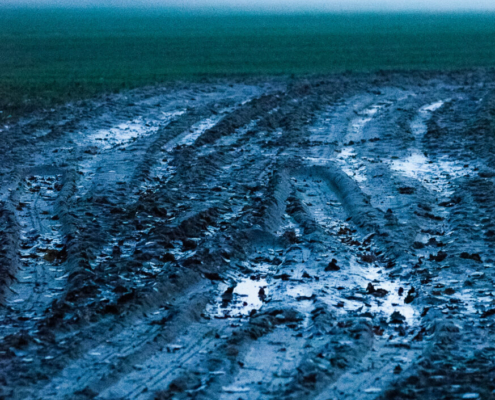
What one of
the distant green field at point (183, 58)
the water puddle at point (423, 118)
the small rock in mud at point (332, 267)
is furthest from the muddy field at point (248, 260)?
the distant green field at point (183, 58)

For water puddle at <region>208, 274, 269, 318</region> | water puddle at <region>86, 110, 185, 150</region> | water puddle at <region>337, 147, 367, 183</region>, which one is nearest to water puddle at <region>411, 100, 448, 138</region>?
water puddle at <region>337, 147, 367, 183</region>

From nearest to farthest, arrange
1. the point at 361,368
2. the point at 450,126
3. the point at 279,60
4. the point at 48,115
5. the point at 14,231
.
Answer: the point at 361,368 → the point at 14,231 → the point at 450,126 → the point at 48,115 → the point at 279,60

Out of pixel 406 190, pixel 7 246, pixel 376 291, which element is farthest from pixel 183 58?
pixel 376 291

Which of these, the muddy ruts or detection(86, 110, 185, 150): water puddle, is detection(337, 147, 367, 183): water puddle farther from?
the muddy ruts

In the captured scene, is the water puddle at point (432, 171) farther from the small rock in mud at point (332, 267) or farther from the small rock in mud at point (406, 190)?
the small rock in mud at point (332, 267)

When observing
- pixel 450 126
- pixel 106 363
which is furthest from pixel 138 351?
pixel 450 126

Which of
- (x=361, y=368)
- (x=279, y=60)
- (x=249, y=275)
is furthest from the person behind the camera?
(x=279, y=60)

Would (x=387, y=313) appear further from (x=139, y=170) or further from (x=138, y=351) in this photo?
(x=139, y=170)

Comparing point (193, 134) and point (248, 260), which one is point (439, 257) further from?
point (193, 134)

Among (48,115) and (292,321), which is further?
(48,115)
